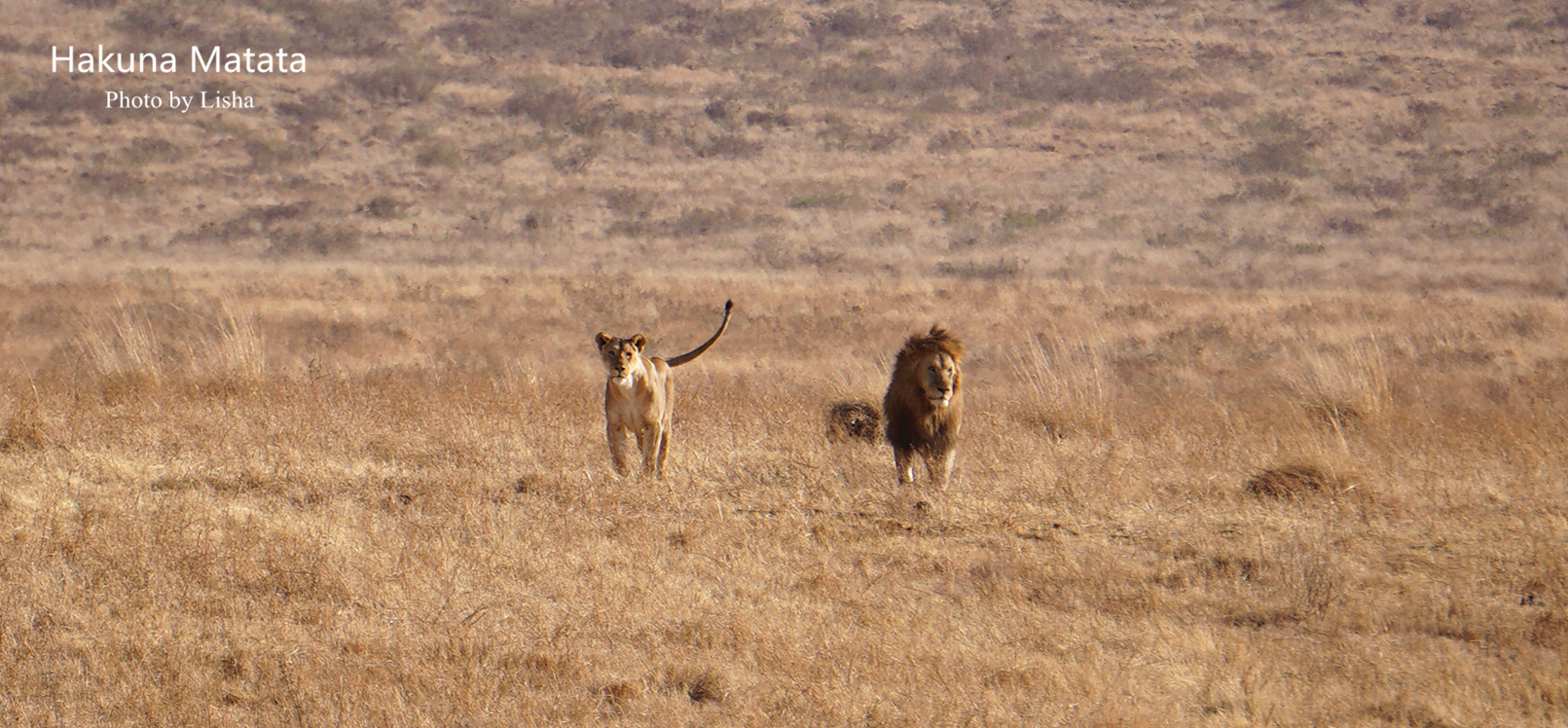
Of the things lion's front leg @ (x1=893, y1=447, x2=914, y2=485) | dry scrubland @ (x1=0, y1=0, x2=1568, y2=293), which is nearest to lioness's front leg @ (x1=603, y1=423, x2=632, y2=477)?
lion's front leg @ (x1=893, y1=447, x2=914, y2=485)

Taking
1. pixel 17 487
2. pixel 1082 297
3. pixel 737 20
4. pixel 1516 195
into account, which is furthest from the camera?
pixel 737 20

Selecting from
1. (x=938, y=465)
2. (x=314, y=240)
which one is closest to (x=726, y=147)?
(x=314, y=240)

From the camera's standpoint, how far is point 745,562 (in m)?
6.05

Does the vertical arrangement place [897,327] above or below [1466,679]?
below

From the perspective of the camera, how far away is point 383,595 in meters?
5.30

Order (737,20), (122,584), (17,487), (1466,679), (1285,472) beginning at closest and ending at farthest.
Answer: (1466,679) < (122,584) < (17,487) < (1285,472) < (737,20)

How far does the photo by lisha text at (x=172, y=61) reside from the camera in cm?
4434

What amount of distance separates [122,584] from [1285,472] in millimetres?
6295

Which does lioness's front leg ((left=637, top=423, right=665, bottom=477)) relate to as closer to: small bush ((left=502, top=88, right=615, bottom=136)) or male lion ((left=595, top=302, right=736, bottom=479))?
male lion ((left=595, top=302, right=736, bottom=479))

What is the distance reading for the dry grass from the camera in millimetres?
4535

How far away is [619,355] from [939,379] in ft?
6.13

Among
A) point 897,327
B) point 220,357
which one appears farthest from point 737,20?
point 220,357

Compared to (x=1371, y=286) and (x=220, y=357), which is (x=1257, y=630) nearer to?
(x=220, y=357)

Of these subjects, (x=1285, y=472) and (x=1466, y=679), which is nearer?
(x=1466, y=679)
